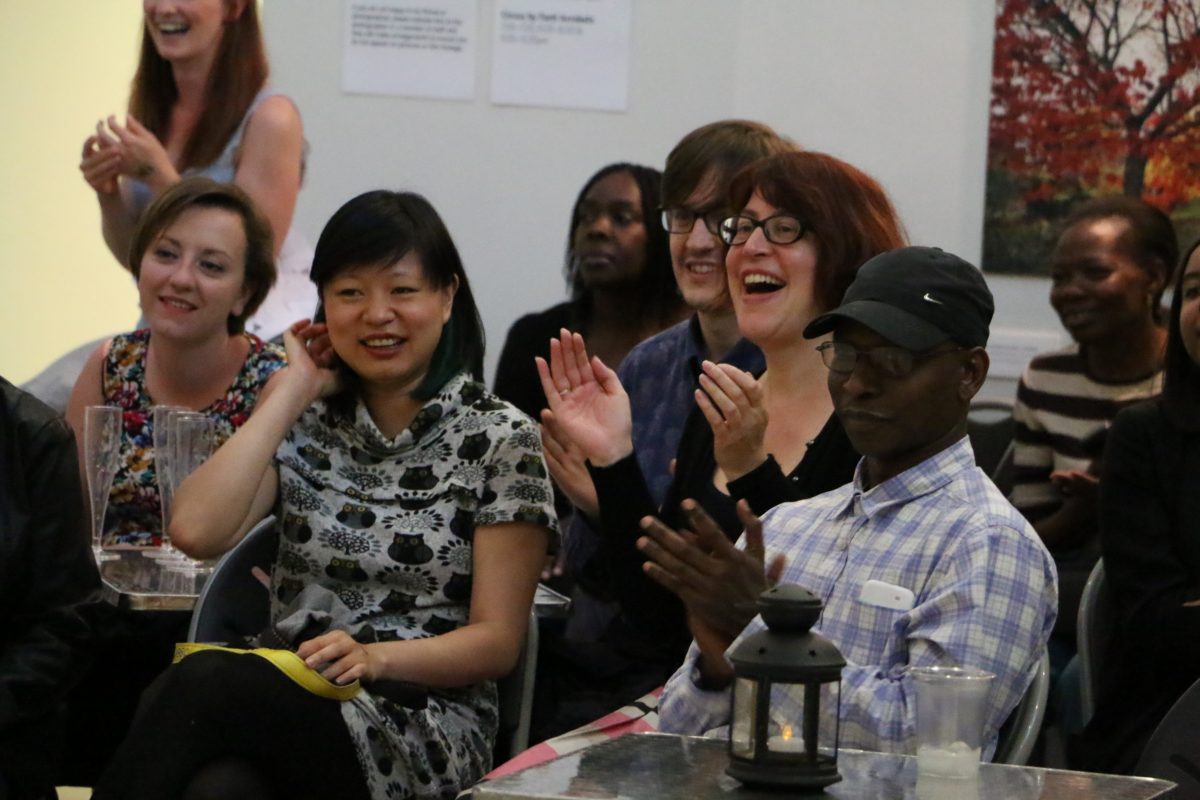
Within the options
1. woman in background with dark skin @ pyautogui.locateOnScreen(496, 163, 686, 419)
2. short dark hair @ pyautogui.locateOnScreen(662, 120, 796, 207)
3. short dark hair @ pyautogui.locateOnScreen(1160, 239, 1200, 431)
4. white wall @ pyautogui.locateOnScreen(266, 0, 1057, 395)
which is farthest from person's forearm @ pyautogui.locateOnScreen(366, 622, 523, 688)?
white wall @ pyautogui.locateOnScreen(266, 0, 1057, 395)

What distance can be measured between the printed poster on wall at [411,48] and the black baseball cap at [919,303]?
3416mm

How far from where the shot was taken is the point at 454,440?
9.28 ft

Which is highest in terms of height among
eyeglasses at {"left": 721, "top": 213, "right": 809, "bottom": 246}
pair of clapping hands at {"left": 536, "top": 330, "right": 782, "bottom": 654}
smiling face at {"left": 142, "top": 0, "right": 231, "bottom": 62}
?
smiling face at {"left": 142, "top": 0, "right": 231, "bottom": 62}

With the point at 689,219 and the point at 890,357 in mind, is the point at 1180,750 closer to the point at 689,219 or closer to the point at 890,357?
the point at 890,357

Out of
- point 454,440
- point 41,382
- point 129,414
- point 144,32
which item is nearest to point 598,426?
point 454,440

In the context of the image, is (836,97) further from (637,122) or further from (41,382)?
(41,382)

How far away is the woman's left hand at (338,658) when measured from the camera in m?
2.48

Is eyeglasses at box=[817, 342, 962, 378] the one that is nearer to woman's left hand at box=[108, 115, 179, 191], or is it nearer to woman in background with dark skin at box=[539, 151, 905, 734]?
woman in background with dark skin at box=[539, 151, 905, 734]

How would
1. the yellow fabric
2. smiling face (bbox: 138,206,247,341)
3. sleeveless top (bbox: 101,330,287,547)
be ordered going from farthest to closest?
1. smiling face (bbox: 138,206,247,341)
2. sleeveless top (bbox: 101,330,287,547)
3. the yellow fabric

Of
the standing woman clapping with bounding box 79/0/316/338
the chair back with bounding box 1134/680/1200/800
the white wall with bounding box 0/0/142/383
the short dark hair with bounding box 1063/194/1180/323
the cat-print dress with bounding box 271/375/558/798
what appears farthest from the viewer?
the white wall with bounding box 0/0/142/383

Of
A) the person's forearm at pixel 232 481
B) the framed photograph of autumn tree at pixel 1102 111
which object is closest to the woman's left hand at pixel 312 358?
the person's forearm at pixel 232 481

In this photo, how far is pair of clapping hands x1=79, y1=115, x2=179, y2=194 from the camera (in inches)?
168

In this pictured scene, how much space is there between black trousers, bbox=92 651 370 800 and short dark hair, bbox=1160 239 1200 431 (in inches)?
60.9

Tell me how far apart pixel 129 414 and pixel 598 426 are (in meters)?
1.26
